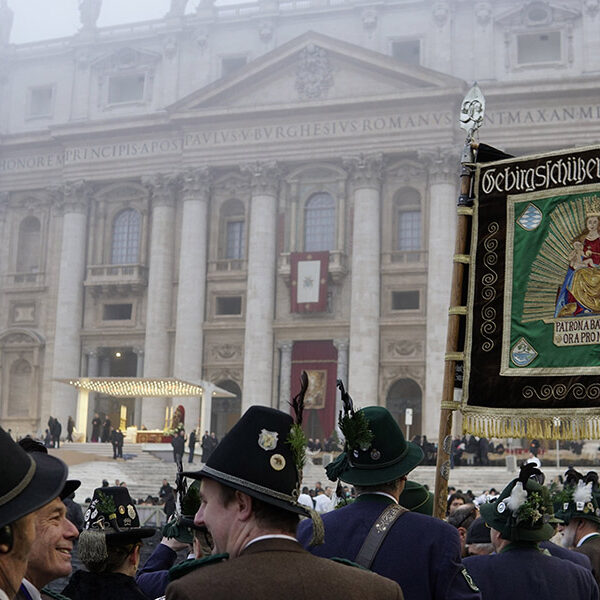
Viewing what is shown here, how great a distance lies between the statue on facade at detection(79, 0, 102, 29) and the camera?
51875mm

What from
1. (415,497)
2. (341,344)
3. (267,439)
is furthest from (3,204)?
(267,439)

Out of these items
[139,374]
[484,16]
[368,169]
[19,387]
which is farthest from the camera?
[19,387]

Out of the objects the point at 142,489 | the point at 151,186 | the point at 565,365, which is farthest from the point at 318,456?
the point at 565,365

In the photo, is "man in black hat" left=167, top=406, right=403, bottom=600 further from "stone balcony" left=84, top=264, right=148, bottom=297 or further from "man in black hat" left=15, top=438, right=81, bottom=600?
"stone balcony" left=84, top=264, right=148, bottom=297

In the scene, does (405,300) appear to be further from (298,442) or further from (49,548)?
(298,442)

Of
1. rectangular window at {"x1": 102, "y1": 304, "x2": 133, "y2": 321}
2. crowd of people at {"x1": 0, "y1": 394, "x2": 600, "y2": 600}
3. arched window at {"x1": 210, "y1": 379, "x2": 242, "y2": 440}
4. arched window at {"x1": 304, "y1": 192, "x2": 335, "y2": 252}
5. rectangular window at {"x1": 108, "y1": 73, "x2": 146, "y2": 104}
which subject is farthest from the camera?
rectangular window at {"x1": 108, "y1": 73, "x2": 146, "y2": 104}

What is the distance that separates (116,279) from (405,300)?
12.9 meters

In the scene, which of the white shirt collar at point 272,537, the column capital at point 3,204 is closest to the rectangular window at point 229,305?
the column capital at point 3,204

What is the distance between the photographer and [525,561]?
4918mm

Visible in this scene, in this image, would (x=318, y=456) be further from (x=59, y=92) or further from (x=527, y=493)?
(x=527, y=493)

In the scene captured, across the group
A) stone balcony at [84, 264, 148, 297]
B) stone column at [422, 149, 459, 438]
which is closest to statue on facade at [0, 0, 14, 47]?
stone balcony at [84, 264, 148, 297]

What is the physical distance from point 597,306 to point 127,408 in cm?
4290

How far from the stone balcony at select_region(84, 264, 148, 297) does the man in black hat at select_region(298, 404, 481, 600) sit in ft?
140

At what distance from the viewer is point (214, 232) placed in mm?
46625
